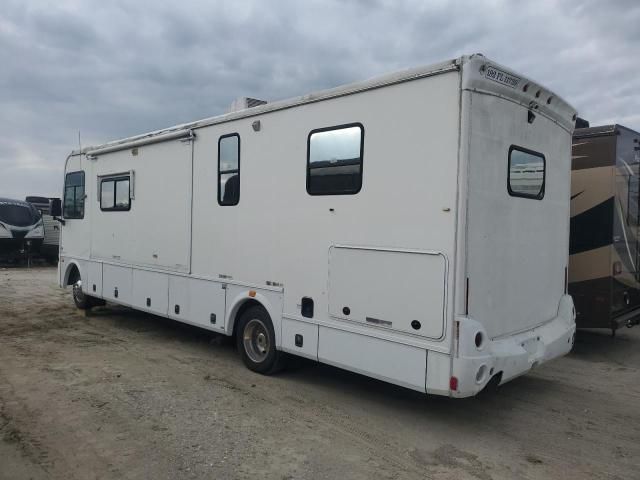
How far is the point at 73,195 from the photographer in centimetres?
994

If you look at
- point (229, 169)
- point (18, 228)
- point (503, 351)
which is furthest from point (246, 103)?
point (18, 228)

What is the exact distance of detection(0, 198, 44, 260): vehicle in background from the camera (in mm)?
19812

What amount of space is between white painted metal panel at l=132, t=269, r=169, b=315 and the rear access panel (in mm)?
3242

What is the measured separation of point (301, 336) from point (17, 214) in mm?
18781

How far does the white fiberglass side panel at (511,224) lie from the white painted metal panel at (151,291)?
4566mm

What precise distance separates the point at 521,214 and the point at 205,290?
12.6ft

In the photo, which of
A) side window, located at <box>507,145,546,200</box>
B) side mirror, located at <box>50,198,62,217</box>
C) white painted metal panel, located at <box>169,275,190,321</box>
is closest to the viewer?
side window, located at <box>507,145,546,200</box>

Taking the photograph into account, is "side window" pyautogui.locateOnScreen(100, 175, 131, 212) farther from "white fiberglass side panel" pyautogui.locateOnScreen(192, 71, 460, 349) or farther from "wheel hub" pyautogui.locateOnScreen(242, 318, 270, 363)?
"wheel hub" pyautogui.locateOnScreen(242, 318, 270, 363)

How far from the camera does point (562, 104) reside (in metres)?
5.35

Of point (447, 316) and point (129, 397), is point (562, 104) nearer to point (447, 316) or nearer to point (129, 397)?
point (447, 316)

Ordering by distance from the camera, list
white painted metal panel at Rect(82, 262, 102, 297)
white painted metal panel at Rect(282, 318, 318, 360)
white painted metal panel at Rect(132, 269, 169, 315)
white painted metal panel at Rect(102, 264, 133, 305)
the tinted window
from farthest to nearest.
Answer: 1. white painted metal panel at Rect(82, 262, 102, 297)
2. the tinted window
3. white painted metal panel at Rect(102, 264, 133, 305)
4. white painted metal panel at Rect(132, 269, 169, 315)
5. white painted metal panel at Rect(282, 318, 318, 360)

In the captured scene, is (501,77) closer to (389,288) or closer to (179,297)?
(389,288)

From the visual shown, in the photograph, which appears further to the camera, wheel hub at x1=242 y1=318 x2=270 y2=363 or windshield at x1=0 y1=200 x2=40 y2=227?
windshield at x1=0 y1=200 x2=40 y2=227

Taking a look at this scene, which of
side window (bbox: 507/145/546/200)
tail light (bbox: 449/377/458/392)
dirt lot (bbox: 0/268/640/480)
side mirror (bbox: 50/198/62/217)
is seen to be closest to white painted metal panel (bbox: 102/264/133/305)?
dirt lot (bbox: 0/268/640/480)
